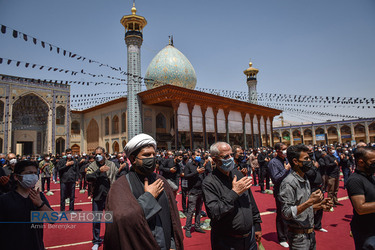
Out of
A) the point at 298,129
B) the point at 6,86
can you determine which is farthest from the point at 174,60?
the point at 298,129

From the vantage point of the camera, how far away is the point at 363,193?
88.0 inches

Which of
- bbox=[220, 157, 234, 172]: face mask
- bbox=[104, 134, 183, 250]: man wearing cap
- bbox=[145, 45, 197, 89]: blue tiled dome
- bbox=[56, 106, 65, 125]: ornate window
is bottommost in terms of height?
bbox=[104, 134, 183, 250]: man wearing cap

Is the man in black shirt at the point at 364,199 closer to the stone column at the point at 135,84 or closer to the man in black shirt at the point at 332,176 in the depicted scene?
the man in black shirt at the point at 332,176

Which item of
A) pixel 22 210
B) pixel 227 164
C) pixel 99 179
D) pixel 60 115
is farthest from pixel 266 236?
pixel 60 115

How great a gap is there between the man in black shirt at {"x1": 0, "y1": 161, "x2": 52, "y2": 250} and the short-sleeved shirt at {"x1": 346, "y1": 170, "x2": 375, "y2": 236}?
298 centimetres

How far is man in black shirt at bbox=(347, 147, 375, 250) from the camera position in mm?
2162

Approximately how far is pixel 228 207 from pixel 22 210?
6.19ft

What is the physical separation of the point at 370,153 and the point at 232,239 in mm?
1572

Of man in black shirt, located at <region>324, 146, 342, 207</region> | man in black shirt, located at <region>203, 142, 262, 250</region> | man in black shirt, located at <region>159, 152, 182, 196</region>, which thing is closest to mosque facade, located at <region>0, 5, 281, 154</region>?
man in black shirt, located at <region>159, 152, 182, 196</region>

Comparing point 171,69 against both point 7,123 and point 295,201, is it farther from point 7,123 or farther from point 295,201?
point 295,201

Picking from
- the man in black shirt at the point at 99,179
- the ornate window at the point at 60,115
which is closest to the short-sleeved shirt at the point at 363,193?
the man in black shirt at the point at 99,179

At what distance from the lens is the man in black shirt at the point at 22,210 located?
2111 millimetres

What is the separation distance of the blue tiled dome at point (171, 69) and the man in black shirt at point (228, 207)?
63.7 ft

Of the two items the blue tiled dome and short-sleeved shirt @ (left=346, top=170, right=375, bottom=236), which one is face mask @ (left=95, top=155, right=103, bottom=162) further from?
the blue tiled dome
